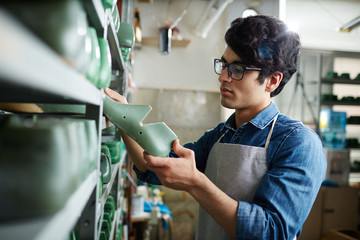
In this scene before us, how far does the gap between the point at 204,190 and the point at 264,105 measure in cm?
59

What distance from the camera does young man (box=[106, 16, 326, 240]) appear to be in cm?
100

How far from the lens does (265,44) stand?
126 centimetres

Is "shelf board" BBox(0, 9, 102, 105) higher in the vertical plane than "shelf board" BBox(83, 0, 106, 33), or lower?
lower

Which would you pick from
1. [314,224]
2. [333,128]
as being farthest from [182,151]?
[333,128]

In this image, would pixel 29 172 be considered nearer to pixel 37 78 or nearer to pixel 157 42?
pixel 37 78

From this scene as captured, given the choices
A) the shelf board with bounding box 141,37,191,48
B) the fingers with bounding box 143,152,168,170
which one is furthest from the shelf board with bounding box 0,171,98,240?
the shelf board with bounding box 141,37,191,48

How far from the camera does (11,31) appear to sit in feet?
0.90

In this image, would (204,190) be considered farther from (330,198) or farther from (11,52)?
(330,198)

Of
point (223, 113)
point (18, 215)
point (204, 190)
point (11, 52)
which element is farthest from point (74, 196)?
point (223, 113)

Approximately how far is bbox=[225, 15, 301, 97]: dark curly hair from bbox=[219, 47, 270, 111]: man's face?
0.10ft

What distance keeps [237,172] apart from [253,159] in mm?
97

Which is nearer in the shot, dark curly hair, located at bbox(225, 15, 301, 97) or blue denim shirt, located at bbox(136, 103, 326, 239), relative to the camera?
blue denim shirt, located at bbox(136, 103, 326, 239)

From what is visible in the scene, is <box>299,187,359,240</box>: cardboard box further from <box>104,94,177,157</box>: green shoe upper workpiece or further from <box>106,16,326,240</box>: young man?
<box>104,94,177,157</box>: green shoe upper workpiece

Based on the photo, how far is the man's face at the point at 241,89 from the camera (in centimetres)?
129
